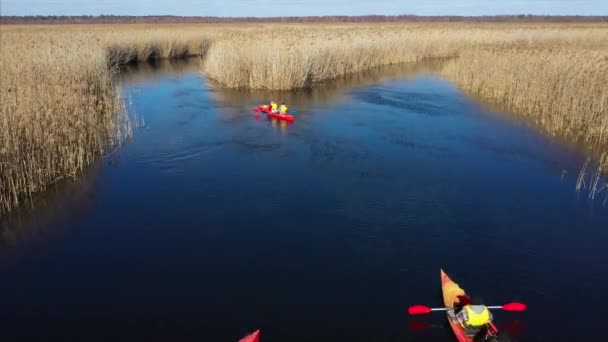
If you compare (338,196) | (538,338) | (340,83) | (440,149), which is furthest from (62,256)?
(340,83)

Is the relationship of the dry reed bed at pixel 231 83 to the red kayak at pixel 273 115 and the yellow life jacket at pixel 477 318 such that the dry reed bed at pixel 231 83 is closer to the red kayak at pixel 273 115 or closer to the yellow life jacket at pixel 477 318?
the red kayak at pixel 273 115

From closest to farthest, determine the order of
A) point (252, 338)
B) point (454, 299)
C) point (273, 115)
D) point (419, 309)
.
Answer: point (252, 338), point (419, 309), point (454, 299), point (273, 115)

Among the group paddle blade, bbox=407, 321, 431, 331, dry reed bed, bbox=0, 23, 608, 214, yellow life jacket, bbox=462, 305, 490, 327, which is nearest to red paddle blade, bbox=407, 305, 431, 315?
paddle blade, bbox=407, 321, 431, 331

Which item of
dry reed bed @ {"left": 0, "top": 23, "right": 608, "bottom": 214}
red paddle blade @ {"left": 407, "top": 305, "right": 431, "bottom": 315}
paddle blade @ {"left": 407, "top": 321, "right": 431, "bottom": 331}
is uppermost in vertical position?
dry reed bed @ {"left": 0, "top": 23, "right": 608, "bottom": 214}

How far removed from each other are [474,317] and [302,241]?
252cm

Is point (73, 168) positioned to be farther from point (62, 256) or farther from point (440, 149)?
point (440, 149)

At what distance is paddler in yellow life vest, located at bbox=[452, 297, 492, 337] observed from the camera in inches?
154

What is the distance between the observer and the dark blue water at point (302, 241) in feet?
14.6

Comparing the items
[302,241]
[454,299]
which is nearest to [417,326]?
[454,299]

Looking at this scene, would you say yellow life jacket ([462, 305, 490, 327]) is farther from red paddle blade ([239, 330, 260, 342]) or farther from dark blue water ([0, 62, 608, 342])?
red paddle blade ([239, 330, 260, 342])

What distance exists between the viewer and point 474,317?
12.8 ft

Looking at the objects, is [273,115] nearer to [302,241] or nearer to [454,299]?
[302,241]

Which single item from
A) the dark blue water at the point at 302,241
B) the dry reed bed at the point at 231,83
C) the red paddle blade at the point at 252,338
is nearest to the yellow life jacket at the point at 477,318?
the dark blue water at the point at 302,241

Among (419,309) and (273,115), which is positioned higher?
(273,115)
